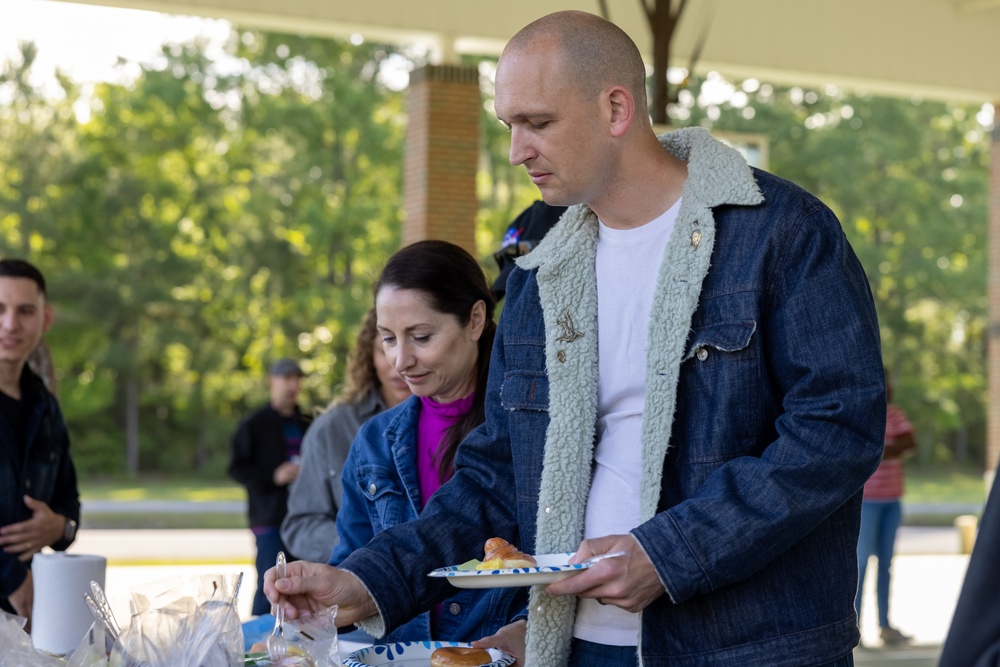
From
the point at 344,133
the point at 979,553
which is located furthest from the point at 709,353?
the point at 344,133

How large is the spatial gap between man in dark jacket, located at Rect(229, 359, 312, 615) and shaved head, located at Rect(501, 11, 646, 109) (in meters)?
5.88

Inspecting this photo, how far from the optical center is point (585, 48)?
2.26 metres

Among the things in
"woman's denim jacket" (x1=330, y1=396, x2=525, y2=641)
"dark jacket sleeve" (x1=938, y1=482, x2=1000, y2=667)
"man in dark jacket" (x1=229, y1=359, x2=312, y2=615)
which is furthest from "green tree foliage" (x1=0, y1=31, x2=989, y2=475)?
"dark jacket sleeve" (x1=938, y1=482, x2=1000, y2=667)

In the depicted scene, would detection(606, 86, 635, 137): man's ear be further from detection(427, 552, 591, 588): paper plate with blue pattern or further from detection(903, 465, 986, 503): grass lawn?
detection(903, 465, 986, 503): grass lawn

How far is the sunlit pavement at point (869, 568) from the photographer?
9.15m

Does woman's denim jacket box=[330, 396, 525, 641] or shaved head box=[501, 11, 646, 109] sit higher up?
shaved head box=[501, 11, 646, 109]

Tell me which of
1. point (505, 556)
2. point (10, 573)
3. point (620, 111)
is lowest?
point (10, 573)

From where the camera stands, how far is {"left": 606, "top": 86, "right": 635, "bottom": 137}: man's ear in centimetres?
229

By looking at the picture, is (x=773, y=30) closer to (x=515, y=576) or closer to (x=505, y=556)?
(x=505, y=556)

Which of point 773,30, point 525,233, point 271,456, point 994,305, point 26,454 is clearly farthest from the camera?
point 994,305

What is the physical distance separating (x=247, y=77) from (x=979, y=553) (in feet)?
102

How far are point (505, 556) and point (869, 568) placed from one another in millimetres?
12688

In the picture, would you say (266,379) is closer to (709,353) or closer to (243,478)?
(243,478)

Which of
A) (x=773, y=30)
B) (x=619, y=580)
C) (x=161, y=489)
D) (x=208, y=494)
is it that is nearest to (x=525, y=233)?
(x=619, y=580)
